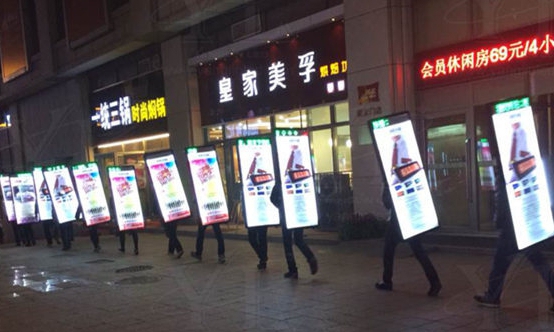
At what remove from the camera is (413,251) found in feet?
23.2

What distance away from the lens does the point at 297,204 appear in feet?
29.2

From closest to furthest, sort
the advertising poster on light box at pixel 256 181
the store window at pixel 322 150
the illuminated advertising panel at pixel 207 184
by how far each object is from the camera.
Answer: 1. the advertising poster on light box at pixel 256 181
2. the illuminated advertising panel at pixel 207 184
3. the store window at pixel 322 150

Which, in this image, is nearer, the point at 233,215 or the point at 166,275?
the point at 166,275

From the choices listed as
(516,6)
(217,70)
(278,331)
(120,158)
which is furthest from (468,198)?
(120,158)

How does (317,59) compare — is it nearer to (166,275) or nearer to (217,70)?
(217,70)

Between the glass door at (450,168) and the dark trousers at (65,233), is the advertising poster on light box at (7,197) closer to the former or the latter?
the dark trousers at (65,233)

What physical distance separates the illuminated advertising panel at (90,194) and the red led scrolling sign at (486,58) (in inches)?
324

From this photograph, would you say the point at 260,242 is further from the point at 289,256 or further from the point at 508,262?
the point at 508,262

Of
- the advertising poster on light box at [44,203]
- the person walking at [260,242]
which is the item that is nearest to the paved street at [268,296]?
the person walking at [260,242]

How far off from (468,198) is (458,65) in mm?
2607

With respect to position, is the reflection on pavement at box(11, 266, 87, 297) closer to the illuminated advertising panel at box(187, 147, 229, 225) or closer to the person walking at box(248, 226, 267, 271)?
the illuminated advertising panel at box(187, 147, 229, 225)

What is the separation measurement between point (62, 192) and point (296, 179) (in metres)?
8.49

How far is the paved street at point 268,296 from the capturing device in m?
6.12

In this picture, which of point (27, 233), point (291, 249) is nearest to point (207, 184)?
point (291, 249)
